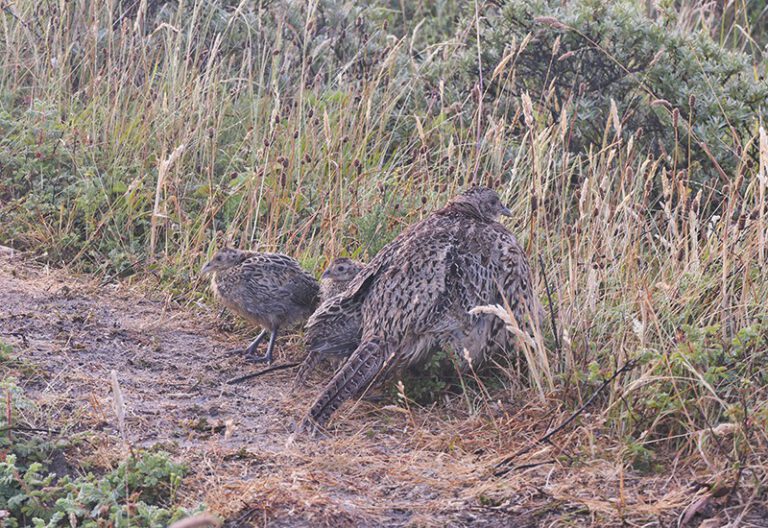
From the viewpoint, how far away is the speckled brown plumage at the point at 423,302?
5492 mm

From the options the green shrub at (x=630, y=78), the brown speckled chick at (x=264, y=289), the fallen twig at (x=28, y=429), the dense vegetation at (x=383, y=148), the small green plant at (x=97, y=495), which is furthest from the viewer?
the green shrub at (x=630, y=78)

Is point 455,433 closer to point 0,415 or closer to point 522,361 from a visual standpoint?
point 522,361

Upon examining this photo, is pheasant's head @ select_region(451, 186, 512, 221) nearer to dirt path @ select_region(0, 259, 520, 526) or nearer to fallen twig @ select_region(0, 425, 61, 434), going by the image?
dirt path @ select_region(0, 259, 520, 526)

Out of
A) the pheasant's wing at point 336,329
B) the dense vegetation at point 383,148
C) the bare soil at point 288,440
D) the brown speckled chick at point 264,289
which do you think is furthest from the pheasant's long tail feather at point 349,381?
the brown speckled chick at point 264,289

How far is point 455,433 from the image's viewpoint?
16.8ft

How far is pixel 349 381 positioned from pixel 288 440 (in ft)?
1.75

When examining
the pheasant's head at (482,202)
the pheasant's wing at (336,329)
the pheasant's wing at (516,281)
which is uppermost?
the pheasant's head at (482,202)

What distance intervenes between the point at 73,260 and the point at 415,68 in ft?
10.5

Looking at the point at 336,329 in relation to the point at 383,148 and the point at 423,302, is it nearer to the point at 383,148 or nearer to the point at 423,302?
the point at 423,302

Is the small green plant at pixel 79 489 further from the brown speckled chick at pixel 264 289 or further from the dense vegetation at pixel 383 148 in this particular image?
the dense vegetation at pixel 383 148

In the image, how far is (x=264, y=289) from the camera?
20.8ft

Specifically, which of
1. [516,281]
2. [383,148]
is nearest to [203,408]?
[516,281]

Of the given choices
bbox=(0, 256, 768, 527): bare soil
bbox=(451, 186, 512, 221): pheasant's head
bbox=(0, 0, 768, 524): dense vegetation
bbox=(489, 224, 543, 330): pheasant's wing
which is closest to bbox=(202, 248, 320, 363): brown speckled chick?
bbox=(0, 256, 768, 527): bare soil

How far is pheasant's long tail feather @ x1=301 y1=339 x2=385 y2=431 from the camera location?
516 cm
